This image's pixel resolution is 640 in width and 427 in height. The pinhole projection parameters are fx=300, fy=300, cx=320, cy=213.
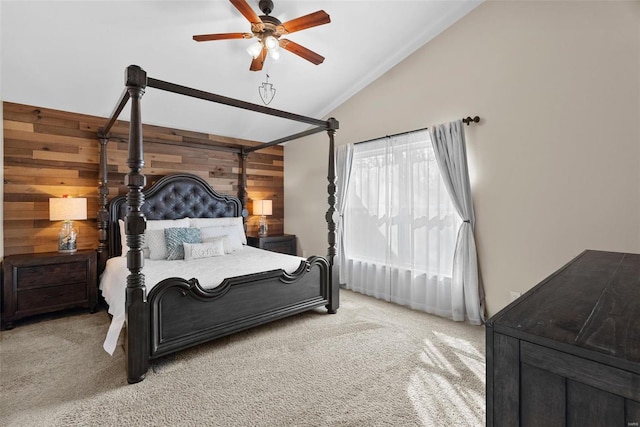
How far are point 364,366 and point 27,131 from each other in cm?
415

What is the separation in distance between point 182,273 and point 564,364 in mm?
2665

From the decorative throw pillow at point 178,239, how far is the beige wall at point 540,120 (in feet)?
9.35

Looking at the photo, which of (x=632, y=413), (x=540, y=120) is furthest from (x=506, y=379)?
(x=540, y=120)

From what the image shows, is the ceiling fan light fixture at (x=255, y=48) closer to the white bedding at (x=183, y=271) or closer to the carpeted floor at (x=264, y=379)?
the white bedding at (x=183, y=271)

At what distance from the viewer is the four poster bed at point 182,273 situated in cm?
202

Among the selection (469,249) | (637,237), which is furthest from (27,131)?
(637,237)

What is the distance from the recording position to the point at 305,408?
1755 mm

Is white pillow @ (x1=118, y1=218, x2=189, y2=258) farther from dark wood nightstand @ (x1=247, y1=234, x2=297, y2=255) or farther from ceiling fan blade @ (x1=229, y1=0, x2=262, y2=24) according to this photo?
ceiling fan blade @ (x1=229, y1=0, x2=262, y2=24)

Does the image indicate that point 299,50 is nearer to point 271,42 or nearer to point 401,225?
point 271,42

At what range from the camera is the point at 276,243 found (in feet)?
15.6

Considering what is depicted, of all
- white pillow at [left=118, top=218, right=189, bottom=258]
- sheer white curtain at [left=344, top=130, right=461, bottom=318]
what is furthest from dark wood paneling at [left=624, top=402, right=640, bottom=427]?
white pillow at [left=118, top=218, right=189, bottom=258]

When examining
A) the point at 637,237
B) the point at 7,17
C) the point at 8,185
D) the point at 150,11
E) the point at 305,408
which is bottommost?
the point at 305,408

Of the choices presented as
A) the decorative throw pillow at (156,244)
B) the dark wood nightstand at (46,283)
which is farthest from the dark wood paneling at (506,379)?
the dark wood nightstand at (46,283)

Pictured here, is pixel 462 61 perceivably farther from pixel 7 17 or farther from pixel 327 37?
pixel 7 17
